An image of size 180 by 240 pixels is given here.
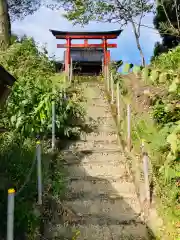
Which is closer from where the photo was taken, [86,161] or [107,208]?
[107,208]

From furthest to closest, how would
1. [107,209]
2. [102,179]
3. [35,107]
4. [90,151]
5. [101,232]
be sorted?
[35,107], [90,151], [102,179], [107,209], [101,232]

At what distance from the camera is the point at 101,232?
5.36m

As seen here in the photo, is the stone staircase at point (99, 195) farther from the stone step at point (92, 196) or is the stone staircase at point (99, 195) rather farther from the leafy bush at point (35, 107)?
the leafy bush at point (35, 107)

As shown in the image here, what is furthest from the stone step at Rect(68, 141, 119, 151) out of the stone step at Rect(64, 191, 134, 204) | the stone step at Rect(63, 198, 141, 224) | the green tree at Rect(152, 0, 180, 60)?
the green tree at Rect(152, 0, 180, 60)

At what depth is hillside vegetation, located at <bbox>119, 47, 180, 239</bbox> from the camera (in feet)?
9.82

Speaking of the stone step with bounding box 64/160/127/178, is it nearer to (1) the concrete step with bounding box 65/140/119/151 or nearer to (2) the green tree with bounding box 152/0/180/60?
(1) the concrete step with bounding box 65/140/119/151

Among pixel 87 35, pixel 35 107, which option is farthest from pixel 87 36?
pixel 35 107

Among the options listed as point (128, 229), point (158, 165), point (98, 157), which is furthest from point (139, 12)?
point (128, 229)

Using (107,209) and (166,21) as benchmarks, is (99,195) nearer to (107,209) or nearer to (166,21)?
(107,209)

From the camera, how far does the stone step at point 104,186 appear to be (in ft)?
20.9

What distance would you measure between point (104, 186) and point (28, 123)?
2.43 meters

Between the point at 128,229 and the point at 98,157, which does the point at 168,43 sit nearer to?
the point at 98,157

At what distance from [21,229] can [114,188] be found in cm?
217

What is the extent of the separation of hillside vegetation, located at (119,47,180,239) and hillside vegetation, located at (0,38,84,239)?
1525 mm
